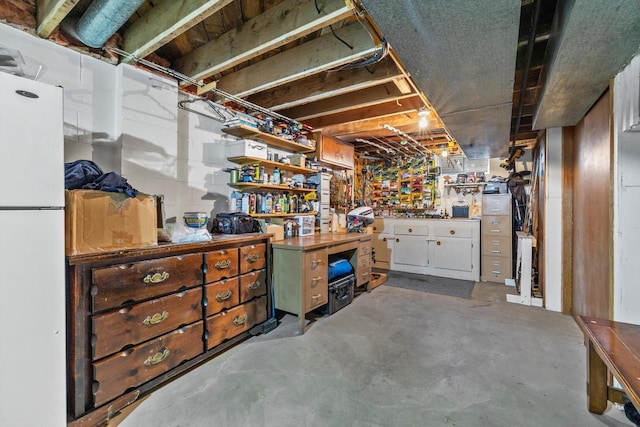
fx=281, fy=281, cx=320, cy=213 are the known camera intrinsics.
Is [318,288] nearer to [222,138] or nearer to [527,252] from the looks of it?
[222,138]

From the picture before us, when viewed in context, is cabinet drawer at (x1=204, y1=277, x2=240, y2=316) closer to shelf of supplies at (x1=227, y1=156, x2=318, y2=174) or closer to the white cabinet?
shelf of supplies at (x1=227, y1=156, x2=318, y2=174)

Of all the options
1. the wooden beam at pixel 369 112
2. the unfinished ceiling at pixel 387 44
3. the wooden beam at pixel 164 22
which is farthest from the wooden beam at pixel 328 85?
the wooden beam at pixel 164 22

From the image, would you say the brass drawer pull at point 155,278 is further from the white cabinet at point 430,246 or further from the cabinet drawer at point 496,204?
the cabinet drawer at point 496,204

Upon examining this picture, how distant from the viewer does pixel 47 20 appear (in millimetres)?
1676

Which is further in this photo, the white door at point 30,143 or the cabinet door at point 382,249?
the cabinet door at point 382,249

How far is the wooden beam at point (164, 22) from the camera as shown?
1.60 m

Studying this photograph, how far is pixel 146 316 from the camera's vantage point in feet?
5.69

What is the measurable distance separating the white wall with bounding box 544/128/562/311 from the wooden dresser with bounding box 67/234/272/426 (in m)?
3.44

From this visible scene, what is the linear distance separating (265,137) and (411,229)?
3235 millimetres

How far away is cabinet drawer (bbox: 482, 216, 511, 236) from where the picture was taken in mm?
4467

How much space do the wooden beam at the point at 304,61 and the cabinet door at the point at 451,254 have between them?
370 centimetres

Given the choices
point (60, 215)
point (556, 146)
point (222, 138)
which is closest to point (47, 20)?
point (60, 215)

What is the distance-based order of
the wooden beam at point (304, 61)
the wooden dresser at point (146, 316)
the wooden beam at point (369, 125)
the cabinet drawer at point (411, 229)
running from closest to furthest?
the wooden dresser at point (146, 316) < the wooden beam at point (304, 61) < the wooden beam at point (369, 125) < the cabinet drawer at point (411, 229)

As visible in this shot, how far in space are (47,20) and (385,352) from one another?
323 centimetres
